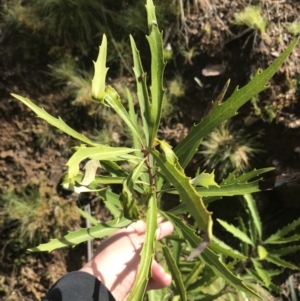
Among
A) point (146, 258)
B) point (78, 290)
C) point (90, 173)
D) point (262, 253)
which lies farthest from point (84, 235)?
point (262, 253)

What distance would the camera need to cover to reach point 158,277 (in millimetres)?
1525

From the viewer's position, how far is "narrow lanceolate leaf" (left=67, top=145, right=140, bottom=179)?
36.5 inches

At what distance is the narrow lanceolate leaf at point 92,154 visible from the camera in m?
0.93

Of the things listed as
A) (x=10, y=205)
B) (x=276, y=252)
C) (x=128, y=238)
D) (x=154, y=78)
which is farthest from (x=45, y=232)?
(x=154, y=78)

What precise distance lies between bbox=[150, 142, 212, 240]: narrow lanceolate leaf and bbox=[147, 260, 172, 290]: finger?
59 centimetres

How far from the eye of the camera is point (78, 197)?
2238 millimetres

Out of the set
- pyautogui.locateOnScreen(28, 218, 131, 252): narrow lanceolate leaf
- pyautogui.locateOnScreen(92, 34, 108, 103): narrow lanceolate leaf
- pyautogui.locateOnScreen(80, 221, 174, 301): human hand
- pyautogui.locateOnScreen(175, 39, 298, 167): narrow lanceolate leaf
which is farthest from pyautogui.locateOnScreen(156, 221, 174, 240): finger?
pyautogui.locateOnScreen(92, 34, 108, 103): narrow lanceolate leaf

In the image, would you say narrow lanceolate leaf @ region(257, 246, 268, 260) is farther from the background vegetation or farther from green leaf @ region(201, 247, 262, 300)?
green leaf @ region(201, 247, 262, 300)

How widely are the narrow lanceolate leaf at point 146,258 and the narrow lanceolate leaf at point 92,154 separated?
0.16 m

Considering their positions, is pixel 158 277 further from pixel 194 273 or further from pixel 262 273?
pixel 262 273

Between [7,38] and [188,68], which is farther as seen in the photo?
[7,38]

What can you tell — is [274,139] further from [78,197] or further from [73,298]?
[73,298]

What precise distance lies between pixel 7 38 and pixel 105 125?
2.53 feet

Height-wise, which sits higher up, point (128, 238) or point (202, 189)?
point (202, 189)
